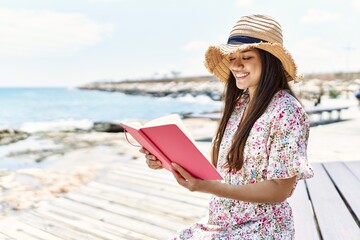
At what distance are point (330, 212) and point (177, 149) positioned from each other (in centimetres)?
145

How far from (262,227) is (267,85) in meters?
0.53

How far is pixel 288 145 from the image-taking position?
4.42 ft

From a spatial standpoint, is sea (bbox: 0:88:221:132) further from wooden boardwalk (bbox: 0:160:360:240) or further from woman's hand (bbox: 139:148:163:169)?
woman's hand (bbox: 139:148:163:169)

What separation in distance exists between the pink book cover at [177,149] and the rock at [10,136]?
1141 centimetres

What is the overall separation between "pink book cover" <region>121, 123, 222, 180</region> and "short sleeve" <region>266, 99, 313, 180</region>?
0.21 meters

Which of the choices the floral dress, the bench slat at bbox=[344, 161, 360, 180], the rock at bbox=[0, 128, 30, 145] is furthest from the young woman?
the rock at bbox=[0, 128, 30, 145]

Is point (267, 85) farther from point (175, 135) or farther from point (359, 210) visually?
point (359, 210)

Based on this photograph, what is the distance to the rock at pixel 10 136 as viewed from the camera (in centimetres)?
1210

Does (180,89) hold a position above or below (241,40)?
below

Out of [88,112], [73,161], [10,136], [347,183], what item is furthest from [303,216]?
[88,112]

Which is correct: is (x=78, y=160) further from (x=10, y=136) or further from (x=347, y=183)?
(x=10, y=136)

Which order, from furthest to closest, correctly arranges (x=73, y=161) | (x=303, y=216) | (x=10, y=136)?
(x=10, y=136) < (x=73, y=161) < (x=303, y=216)

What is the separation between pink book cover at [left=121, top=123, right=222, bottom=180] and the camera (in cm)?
122

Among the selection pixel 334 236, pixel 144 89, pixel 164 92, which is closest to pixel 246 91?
pixel 334 236
